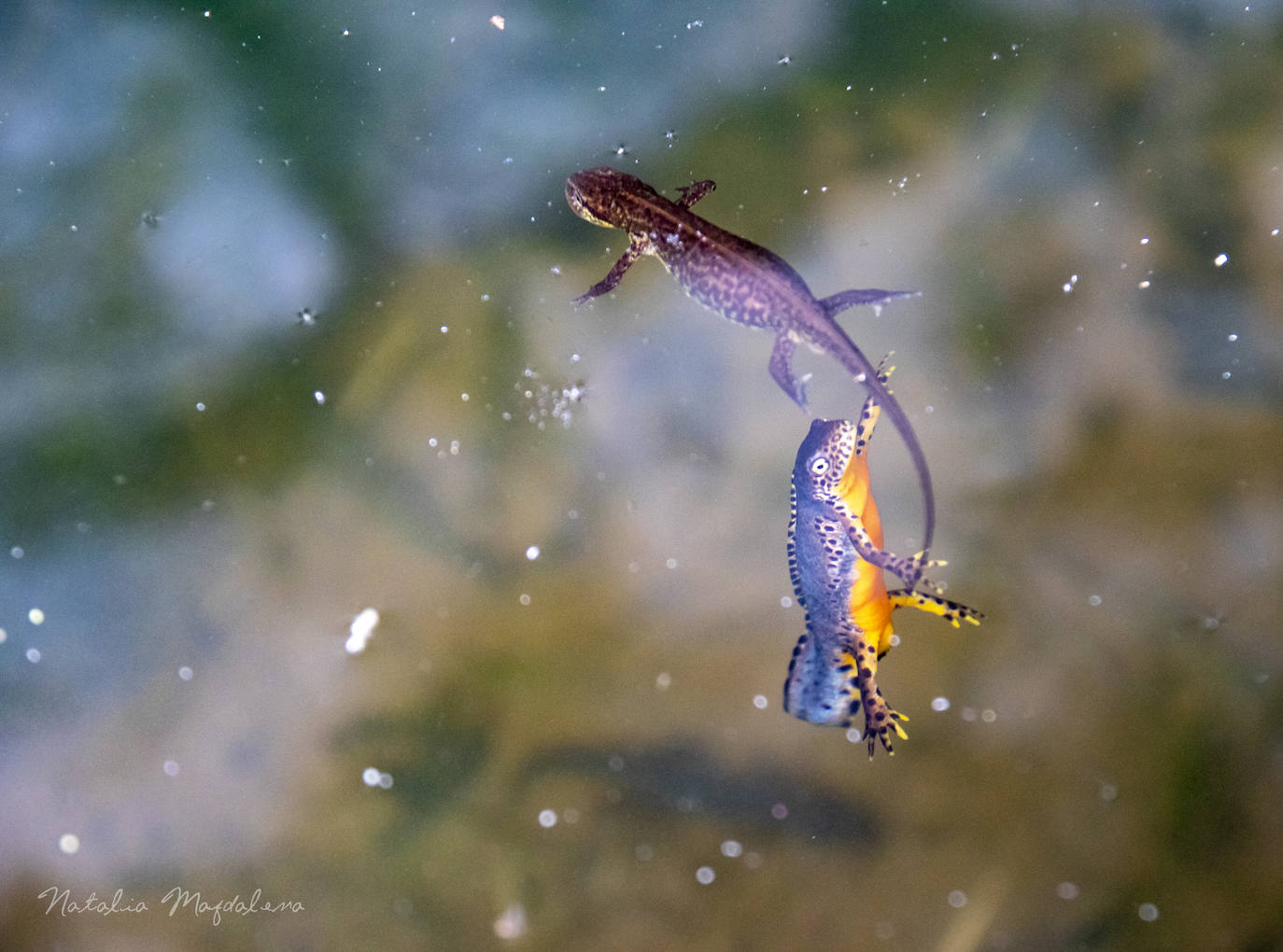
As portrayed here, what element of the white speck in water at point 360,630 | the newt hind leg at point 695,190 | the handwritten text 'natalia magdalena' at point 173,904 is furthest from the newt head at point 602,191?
the handwritten text 'natalia magdalena' at point 173,904

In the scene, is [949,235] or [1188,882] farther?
[949,235]

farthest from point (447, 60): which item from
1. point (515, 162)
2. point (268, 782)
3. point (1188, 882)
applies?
point (1188, 882)

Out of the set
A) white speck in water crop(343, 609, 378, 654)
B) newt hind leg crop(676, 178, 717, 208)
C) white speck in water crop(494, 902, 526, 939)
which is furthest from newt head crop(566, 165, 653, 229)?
white speck in water crop(494, 902, 526, 939)

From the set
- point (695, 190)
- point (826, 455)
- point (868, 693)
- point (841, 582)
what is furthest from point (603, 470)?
point (868, 693)

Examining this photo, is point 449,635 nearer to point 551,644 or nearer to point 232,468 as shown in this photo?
point 551,644

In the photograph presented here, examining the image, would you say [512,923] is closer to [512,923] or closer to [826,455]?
[512,923]

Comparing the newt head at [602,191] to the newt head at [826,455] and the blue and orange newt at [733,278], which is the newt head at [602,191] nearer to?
the blue and orange newt at [733,278]

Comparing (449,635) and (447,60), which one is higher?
(447,60)
